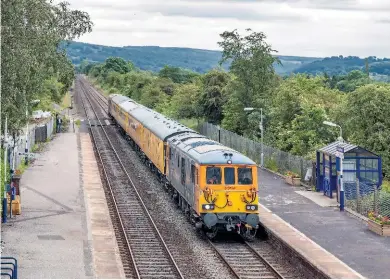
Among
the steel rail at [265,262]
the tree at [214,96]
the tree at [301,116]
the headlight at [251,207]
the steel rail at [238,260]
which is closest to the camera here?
the steel rail at [265,262]

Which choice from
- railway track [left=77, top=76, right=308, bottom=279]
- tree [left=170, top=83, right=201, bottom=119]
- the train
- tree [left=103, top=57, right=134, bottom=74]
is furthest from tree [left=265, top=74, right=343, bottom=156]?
tree [left=103, top=57, right=134, bottom=74]

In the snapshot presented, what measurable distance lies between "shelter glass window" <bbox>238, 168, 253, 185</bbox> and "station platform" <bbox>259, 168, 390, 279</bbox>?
182 centimetres

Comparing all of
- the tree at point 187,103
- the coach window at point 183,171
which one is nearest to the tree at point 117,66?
the tree at point 187,103

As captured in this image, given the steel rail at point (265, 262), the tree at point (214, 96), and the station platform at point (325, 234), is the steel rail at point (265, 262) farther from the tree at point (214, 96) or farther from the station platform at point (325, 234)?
the tree at point (214, 96)

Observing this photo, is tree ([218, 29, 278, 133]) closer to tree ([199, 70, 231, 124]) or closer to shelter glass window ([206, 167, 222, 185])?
tree ([199, 70, 231, 124])

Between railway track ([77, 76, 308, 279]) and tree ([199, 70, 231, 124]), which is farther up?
tree ([199, 70, 231, 124])

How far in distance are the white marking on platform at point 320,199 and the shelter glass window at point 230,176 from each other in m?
6.84

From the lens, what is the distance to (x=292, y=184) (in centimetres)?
3594

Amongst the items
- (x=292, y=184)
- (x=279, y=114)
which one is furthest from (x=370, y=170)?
(x=279, y=114)

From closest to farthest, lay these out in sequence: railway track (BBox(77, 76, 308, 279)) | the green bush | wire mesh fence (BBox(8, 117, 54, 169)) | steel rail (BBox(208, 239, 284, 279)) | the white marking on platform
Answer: steel rail (BBox(208, 239, 284, 279)), railway track (BBox(77, 76, 308, 279)), the white marking on platform, the green bush, wire mesh fence (BBox(8, 117, 54, 169))

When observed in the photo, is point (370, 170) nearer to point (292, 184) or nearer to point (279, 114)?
point (292, 184)

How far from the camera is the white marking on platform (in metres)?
30.6

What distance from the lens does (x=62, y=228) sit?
1032 inches

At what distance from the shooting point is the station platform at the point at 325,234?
20.6 meters
